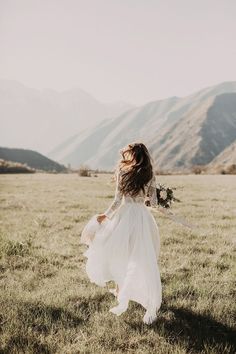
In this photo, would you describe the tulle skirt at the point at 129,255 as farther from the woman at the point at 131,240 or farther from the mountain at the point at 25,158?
the mountain at the point at 25,158

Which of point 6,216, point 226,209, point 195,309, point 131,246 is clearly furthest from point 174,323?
point 226,209

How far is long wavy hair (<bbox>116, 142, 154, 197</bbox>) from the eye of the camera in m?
6.41

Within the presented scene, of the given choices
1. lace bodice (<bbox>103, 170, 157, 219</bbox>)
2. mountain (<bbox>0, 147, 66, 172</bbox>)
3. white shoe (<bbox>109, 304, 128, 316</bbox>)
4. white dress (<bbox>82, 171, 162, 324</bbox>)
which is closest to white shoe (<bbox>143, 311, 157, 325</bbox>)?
white dress (<bbox>82, 171, 162, 324</bbox>)

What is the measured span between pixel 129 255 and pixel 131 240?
9.0 inches

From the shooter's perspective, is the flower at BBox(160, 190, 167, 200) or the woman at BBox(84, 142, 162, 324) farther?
the flower at BBox(160, 190, 167, 200)

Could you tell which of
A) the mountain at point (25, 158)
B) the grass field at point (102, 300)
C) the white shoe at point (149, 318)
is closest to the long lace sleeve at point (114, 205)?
the grass field at point (102, 300)

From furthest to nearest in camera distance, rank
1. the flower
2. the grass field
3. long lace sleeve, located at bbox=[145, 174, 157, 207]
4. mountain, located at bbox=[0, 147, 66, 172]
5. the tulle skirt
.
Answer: mountain, located at bbox=[0, 147, 66, 172] → the flower → long lace sleeve, located at bbox=[145, 174, 157, 207] → the tulle skirt → the grass field

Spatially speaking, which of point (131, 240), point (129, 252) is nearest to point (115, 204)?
point (131, 240)

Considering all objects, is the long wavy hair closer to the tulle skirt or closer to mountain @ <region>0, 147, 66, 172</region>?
the tulle skirt

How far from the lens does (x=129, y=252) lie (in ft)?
21.0

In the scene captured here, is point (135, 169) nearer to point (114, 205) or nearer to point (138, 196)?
point (138, 196)

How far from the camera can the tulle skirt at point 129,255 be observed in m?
6.08

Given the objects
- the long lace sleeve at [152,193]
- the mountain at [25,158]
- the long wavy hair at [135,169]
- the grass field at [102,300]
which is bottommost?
the grass field at [102,300]

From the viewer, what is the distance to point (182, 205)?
1889 cm
